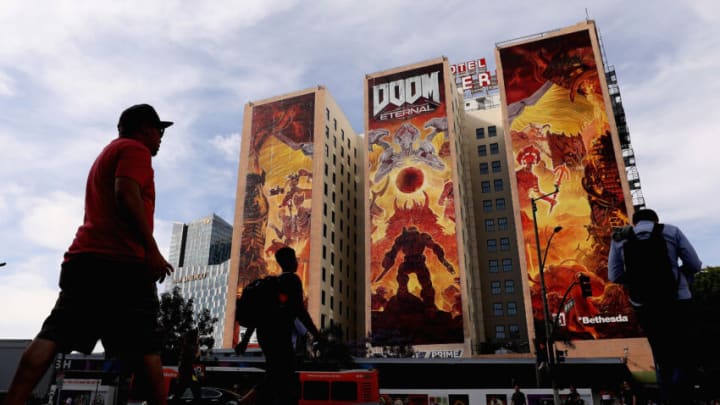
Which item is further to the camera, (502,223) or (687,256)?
(502,223)

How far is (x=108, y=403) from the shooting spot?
30.2m

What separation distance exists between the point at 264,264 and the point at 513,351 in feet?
109

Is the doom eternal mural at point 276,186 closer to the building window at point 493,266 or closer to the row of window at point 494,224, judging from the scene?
the building window at point 493,266

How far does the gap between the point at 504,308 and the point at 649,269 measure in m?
66.0

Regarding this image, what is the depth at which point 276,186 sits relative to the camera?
6925cm

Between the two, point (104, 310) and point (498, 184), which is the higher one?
point (498, 184)

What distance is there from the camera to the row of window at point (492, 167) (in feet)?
248

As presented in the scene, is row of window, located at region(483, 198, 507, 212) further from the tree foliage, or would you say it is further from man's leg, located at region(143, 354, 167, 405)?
man's leg, located at region(143, 354, 167, 405)

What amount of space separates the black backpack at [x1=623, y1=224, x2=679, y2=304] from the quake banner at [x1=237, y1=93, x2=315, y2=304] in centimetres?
5924

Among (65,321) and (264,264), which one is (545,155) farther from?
(65,321)

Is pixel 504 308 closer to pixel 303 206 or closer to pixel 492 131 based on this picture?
pixel 492 131

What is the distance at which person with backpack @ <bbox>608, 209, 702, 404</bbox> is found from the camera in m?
3.86

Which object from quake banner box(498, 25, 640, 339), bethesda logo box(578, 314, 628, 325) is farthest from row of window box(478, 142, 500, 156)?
bethesda logo box(578, 314, 628, 325)

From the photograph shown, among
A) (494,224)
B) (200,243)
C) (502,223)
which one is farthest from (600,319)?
(200,243)
